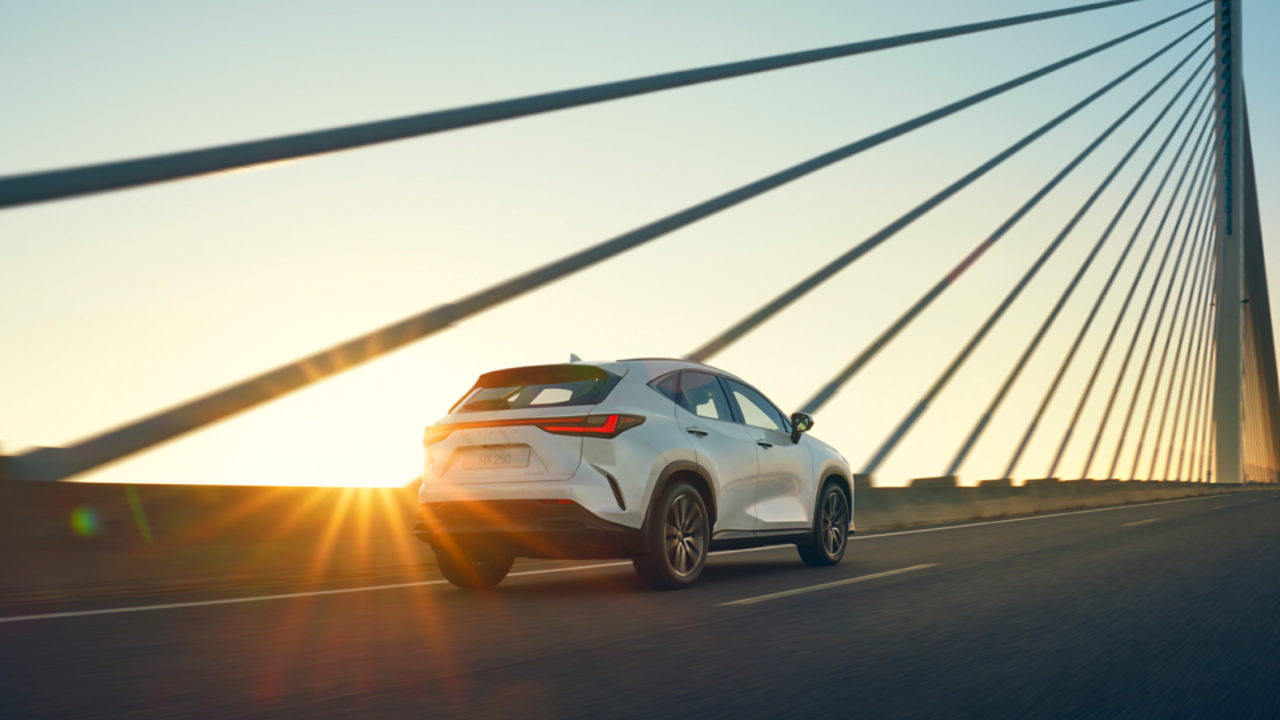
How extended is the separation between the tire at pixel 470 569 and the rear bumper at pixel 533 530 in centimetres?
45

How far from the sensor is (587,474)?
7098 mm

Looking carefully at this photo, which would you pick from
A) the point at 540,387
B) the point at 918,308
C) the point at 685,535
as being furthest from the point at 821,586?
the point at 918,308

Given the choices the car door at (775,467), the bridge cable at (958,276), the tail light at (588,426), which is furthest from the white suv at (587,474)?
the bridge cable at (958,276)

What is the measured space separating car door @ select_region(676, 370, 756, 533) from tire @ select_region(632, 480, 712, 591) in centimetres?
24

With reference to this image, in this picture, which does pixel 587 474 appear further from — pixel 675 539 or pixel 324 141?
pixel 324 141

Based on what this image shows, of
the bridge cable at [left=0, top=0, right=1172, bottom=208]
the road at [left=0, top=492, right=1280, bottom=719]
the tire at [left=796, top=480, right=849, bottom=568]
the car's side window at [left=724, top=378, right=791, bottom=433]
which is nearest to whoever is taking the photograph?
the road at [left=0, top=492, right=1280, bottom=719]

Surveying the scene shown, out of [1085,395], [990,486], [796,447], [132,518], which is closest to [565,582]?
[796,447]

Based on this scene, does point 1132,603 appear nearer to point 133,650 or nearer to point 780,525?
point 780,525

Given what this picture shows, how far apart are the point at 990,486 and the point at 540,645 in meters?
16.4

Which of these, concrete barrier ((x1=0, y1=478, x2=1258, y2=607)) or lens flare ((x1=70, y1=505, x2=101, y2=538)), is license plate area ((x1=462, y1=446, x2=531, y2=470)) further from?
lens flare ((x1=70, y1=505, x2=101, y2=538))

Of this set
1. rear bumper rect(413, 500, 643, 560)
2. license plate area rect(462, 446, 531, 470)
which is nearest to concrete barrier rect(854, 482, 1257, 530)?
rear bumper rect(413, 500, 643, 560)

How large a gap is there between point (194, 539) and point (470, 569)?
1.98m

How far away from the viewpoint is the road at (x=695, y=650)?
401 cm

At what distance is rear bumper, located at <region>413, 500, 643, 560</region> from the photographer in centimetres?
705
